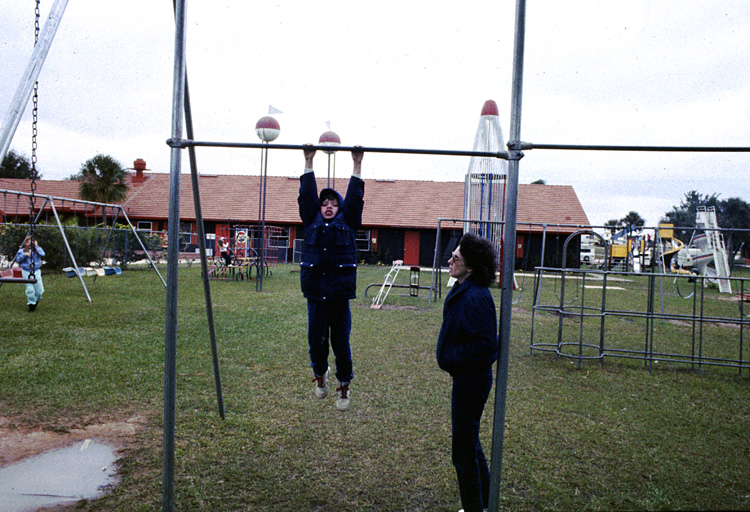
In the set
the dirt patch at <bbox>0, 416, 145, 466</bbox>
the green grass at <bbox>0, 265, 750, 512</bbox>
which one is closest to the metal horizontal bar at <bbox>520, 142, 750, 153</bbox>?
the green grass at <bbox>0, 265, 750, 512</bbox>

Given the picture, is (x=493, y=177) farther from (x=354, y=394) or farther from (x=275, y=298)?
(x=354, y=394)

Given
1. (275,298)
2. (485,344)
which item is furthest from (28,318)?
(485,344)

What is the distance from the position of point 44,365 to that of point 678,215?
188ft

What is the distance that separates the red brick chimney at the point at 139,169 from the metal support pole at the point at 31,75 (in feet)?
116

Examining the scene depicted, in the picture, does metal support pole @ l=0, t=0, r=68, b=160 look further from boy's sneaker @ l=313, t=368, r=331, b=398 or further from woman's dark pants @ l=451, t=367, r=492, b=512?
woman's dark pants @ l=451, t=367, r=492, b=512

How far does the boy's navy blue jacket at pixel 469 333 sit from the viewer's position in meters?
2.80

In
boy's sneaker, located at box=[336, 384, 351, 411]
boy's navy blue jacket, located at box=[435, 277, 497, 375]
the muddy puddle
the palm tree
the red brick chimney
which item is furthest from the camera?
the red brick chimney

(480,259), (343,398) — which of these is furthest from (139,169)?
(480,259)

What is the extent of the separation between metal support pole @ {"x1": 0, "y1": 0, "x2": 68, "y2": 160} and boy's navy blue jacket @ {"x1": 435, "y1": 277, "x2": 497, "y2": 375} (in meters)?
3.09

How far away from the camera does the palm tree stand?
27.1 metres

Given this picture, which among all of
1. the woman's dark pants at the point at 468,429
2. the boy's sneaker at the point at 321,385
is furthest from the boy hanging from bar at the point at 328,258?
the woman's dark pants at the point at 468,429

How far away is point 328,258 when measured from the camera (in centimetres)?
371

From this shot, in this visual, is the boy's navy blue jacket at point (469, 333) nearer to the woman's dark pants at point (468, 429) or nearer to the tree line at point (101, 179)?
the woman's dark pants at point (468, 429)

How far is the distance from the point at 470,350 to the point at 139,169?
38.2m
